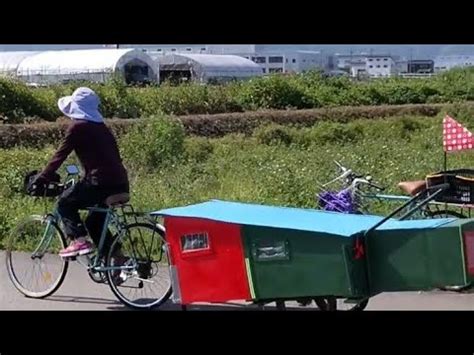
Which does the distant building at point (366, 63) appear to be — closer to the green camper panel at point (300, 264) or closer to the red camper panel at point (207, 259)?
the red camper panel at point (207, 259)

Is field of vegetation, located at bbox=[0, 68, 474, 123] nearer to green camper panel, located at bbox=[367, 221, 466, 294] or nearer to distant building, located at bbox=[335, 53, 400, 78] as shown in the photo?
distant building, located at bbox=[335, 53, 400, 78]

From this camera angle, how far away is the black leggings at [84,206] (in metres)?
5.45

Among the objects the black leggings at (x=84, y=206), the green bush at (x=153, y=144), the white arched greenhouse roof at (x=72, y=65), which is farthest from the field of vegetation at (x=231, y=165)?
the white arched greenhouse roof at (x=72, y=65)

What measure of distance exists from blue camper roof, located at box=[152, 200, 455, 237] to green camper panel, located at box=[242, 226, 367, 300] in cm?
6

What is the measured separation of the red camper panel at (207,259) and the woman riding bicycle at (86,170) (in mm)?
777

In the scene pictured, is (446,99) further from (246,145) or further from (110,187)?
(110,187)

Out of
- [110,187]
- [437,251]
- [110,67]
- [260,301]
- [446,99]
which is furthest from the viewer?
[446,99]

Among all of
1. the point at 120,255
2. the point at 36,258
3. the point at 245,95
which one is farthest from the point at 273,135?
the point at 120,255

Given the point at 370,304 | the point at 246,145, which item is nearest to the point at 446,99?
the point at 246,145

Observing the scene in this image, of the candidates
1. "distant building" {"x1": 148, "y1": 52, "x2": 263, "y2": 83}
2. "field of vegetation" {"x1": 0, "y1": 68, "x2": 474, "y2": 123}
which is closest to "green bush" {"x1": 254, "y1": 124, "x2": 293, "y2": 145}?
"distant building" {"x1": 148, "y1": 52, "x2": 263, "y2": 83}

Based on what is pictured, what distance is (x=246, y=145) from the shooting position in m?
16.6

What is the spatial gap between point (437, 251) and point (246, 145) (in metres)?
12.3

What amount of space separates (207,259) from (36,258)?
1734 mm

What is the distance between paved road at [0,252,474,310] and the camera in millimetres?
5480
